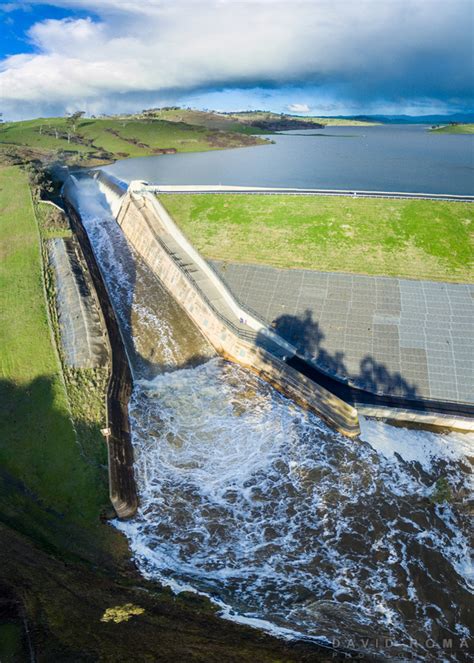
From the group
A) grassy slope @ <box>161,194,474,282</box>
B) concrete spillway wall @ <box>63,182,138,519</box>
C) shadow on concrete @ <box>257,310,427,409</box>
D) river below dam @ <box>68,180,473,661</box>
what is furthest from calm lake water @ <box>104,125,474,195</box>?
river below dam @ <box>68,180,473,661</box>

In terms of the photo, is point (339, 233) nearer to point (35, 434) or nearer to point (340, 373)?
point (340, 373)

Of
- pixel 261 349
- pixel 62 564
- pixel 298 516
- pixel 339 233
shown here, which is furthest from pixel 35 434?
pixel 339 233

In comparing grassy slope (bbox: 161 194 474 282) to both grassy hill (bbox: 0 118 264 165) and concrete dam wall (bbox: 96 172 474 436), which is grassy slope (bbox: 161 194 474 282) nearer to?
concrete dam wall (bbox: 96 172 474 436)

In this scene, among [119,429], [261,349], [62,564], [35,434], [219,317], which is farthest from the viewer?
[219,317]

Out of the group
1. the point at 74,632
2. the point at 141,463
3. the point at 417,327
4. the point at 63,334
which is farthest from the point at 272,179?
the point at 74,632

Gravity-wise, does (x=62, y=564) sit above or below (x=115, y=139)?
below
